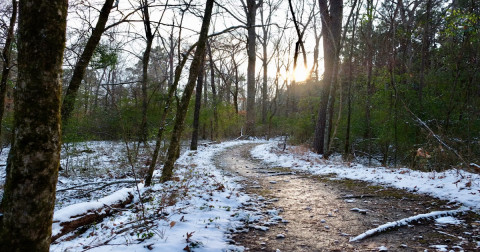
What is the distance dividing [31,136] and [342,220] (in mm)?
3867

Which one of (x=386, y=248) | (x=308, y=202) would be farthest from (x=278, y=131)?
(x=386, y=248)

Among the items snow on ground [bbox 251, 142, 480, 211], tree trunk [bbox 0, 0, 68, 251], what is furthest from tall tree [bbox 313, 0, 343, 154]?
tree trunk [bbox 0, 0, 68, 251]

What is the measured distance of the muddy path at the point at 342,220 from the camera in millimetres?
2967

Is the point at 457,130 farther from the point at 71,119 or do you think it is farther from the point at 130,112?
the point at 130,112

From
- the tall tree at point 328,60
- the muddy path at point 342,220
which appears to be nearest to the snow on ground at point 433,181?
the muddy path at point 342,220

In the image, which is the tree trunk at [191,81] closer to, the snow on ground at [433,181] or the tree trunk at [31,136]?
the snow on ground at [433,181]

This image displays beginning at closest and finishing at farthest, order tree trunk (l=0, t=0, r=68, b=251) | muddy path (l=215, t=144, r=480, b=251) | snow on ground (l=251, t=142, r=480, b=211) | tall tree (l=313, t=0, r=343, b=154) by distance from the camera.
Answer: tree trunk (l=0, t=0, r=68, b=251) < muddy path (l=215, t=144, r=480, b=251) < snow on ground (l=251, t=142, r=480, b=211) < tall tree (l=313, t=0, r=343, b=154)

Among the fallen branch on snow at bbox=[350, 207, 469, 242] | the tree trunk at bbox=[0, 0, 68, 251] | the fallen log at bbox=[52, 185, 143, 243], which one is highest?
the tree trunk at bbox=[0, 0, 68, 251]

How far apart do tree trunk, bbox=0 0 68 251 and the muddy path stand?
213 cm

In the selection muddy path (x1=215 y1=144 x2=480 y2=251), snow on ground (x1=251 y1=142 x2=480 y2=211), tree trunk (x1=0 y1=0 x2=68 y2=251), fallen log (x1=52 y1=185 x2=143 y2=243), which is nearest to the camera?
tree trunk (x1=0 y1=0 x2=68 y2=251)

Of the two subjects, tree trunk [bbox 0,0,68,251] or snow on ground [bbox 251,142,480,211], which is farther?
snow on ground [bbox 251,142,480,211]

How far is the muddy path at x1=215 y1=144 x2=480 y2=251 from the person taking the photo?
297 cm

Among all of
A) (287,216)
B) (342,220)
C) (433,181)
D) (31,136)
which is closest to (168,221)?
(287,216)

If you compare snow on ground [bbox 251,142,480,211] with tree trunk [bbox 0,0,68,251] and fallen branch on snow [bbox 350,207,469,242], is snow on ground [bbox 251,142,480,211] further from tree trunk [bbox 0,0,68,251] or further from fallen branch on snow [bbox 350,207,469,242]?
tree trunk [bbox 0,0,68,251]
